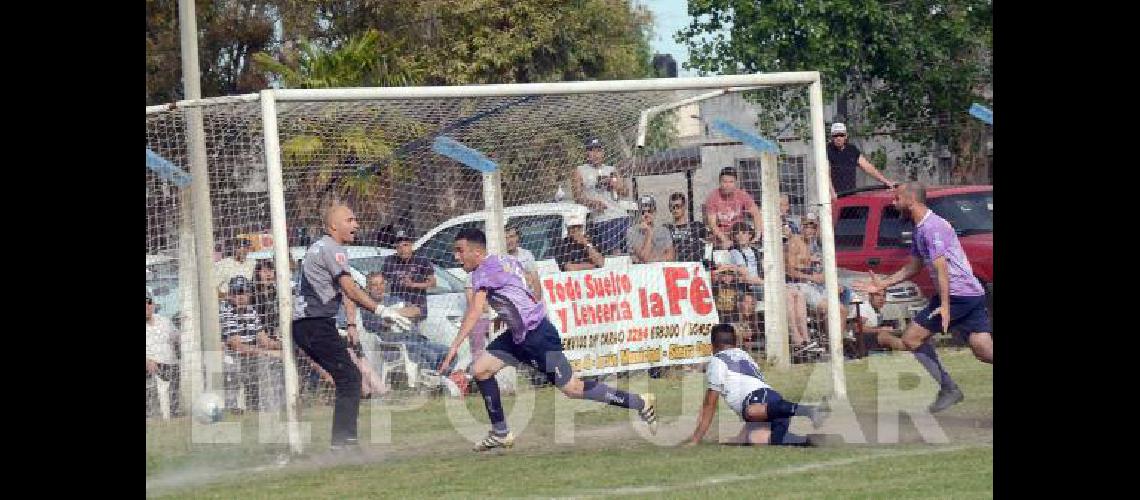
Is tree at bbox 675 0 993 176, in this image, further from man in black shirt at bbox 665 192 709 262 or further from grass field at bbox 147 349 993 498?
grass field at bbox 147 349 993 498

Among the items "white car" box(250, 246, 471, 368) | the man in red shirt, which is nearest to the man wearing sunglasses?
Result: the man in red shirt

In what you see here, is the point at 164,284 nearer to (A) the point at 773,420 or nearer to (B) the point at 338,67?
(A) the point at 773,420

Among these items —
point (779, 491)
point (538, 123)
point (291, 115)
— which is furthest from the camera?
point (538, 123)

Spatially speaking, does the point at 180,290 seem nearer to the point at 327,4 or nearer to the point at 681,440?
the point at 681,440

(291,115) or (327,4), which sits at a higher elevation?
(327,4)

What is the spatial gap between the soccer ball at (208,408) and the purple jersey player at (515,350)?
2413 millimetres

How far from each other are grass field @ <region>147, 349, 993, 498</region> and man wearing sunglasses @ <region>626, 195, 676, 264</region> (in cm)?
260

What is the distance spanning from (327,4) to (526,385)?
20.8m

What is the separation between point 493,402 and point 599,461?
113cm

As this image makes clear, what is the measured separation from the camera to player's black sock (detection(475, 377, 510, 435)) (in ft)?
39.7

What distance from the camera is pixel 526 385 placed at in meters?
15.8

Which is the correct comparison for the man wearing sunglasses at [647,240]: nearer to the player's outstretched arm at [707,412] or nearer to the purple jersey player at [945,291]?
the purple jersey player at [945,291]

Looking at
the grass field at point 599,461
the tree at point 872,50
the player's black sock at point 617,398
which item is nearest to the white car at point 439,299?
the grass field at point 599,461
